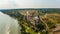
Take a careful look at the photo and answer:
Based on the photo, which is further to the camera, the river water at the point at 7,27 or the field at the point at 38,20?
the field at the point at 38,20

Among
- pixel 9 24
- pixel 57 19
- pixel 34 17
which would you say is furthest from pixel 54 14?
pixel 9 24

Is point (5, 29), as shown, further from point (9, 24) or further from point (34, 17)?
point (34, 17)

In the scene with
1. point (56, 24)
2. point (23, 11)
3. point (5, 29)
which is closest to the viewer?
point (5, 29)

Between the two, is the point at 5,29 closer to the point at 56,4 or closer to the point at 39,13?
the point at 39,13

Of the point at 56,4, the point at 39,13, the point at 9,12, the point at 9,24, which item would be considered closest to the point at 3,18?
the point at 9,24

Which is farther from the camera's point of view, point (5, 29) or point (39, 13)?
point (39, 13)

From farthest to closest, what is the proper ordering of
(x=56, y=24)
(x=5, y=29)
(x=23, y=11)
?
(x=23, y=11) < (x=56, y=24) < (x=5, y=29)

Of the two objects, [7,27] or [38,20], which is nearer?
[7,27]

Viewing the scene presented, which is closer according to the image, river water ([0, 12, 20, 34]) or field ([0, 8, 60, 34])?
river water ([0, 12, 20, 34])

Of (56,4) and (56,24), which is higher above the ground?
(56,4)
